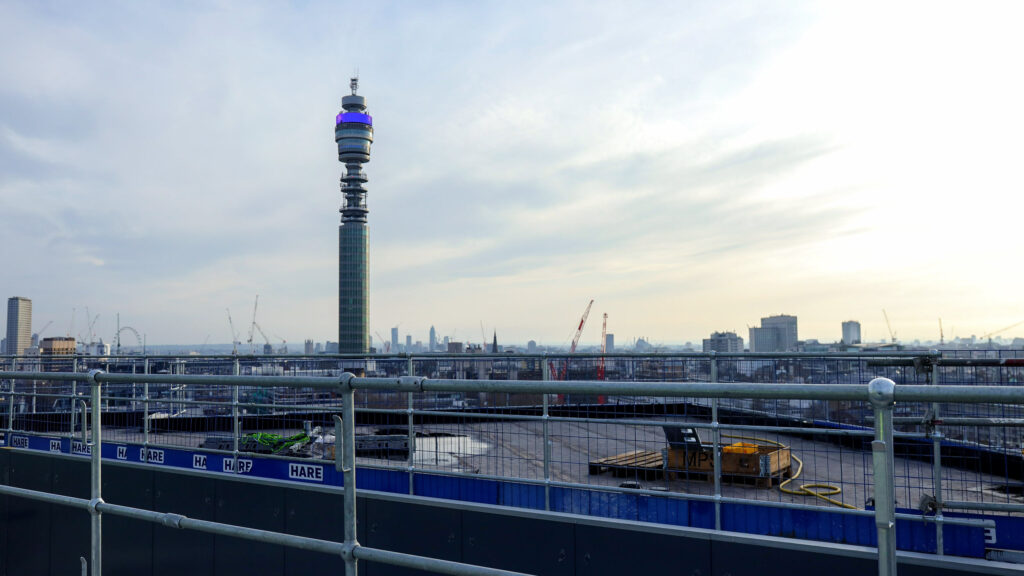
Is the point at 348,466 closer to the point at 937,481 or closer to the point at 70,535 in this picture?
the point at 937,481

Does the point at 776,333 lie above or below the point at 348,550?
below

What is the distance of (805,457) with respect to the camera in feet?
31.1

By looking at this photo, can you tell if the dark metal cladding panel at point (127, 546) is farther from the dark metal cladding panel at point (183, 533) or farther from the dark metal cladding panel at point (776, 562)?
the dark metal cladding panel at point (776, 562)

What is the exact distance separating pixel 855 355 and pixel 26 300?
247892 millimetres

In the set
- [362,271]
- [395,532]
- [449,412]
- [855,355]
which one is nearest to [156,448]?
[395,532]

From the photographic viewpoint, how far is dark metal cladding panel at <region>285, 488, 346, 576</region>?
7216 millimetres

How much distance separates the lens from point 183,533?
830 cm

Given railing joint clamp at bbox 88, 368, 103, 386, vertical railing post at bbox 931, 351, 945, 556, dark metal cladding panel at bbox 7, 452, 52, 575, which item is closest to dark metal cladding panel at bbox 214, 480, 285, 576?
dark metal cladding panel at bbox 7, 452, 52, 575

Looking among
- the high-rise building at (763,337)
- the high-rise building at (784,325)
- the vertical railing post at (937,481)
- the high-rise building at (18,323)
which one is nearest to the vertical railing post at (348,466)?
the vertical railing post at (937,481)

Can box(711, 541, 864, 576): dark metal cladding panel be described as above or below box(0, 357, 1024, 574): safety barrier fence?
below

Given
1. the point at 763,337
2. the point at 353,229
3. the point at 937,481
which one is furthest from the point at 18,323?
the point at 937,481

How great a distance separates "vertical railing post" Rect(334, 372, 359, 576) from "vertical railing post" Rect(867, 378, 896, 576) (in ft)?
6.01

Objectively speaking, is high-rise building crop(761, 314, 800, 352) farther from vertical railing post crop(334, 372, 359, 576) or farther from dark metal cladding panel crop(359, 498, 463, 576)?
vertical railing post crop(334, 372, 359, 576)

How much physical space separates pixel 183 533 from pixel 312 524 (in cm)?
198
